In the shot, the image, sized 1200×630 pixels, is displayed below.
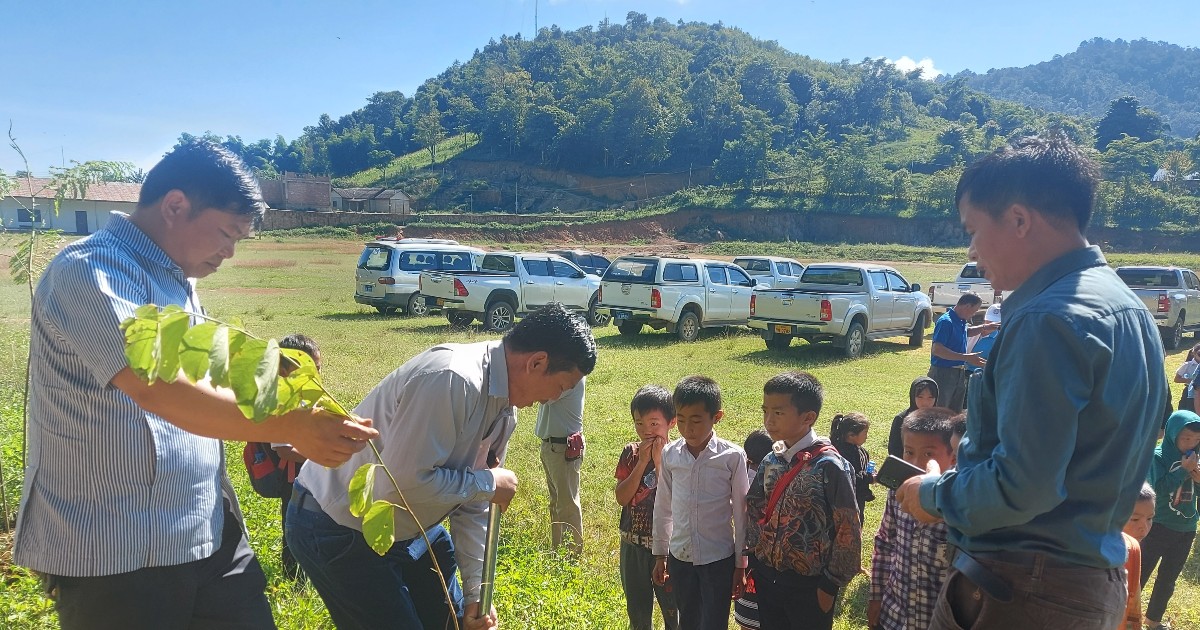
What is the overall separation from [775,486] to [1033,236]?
5.79 ft

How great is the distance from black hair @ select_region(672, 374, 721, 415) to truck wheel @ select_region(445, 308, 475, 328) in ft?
44.8

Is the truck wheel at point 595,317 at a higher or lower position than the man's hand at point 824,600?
lower

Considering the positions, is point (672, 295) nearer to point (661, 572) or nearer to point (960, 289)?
point (960, 289)

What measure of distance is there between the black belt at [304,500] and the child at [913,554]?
2.27 m

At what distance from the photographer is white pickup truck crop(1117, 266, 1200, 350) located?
1516cm

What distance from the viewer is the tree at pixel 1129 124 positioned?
294 ft

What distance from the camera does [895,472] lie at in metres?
2.34

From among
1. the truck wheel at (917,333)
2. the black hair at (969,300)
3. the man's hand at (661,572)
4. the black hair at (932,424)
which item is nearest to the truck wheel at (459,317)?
the truck wheel at (917,333)

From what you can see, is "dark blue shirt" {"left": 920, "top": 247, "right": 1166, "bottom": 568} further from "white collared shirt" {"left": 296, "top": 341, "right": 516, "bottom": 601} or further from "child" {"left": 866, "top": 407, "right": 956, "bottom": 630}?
"white collared shirt" {"left": 296, "top": 341, "right": 516, "bottom": 601}

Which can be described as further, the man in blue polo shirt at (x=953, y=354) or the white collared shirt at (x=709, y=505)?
the man in blue polo shirt at (x=953, y=354)

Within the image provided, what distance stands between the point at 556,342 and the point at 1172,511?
406 centimetres

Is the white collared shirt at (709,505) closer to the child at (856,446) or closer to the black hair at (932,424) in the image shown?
the black hair at (932,424)

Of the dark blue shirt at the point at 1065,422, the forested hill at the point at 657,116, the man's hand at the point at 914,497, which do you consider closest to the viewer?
the dark blue shirt at the point at 1065,422

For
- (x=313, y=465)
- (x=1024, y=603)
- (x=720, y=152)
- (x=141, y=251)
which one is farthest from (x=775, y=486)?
(x=720, y=152)
